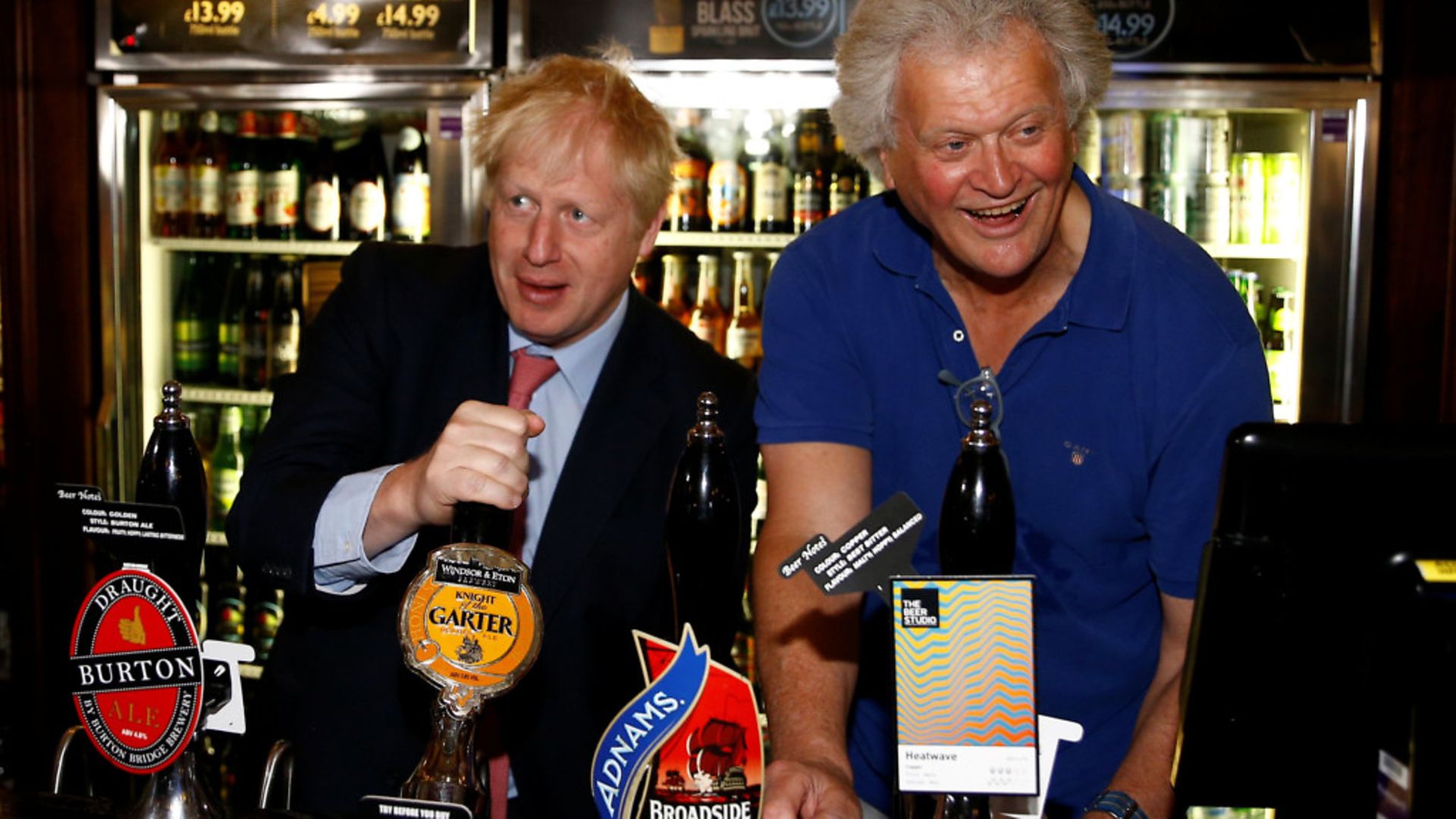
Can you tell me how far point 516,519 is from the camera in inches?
57.2

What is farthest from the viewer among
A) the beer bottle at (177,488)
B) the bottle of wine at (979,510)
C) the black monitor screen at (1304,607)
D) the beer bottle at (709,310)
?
the beer bottle at (709,310)

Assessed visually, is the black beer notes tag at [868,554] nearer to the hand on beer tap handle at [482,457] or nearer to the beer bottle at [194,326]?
the hand on beer tap handle at [482,457]

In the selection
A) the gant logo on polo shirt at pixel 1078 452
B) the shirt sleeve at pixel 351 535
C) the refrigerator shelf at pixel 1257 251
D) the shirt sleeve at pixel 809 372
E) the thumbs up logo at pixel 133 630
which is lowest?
the thumbs up logo at pixel 133 630

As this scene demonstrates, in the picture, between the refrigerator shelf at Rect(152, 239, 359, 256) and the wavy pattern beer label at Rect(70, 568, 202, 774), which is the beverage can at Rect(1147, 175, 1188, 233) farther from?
the wavy pattern beer label at Rect(70, 568, 202, 774)

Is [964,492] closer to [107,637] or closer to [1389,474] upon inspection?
[1389,474]

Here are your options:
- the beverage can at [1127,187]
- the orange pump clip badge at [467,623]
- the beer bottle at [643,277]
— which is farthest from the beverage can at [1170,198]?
the orange pump clip badge at [467,623]

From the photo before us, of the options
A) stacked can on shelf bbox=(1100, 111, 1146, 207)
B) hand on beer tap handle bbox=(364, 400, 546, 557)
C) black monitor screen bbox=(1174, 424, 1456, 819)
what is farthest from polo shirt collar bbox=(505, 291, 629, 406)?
stacked can on shelf bbox=(1100, 111, 1146, 207)

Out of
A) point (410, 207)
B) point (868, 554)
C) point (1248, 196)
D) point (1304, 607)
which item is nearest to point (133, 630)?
point (868, 554)

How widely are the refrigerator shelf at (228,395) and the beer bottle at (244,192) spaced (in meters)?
0.37

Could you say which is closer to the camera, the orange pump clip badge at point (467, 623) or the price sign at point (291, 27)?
the orange pump clip badge at point (467, 623)

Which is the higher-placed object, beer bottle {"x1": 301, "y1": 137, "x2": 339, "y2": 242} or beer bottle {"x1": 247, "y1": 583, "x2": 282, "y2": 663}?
beer bottle {"x1": 301, "y1": 137, "x2": 339, "y2": 242}

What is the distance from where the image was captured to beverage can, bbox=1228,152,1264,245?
2.87 metres

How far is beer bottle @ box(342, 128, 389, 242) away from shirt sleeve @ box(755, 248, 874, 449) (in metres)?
1.68

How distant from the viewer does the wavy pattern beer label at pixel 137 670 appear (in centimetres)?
102
